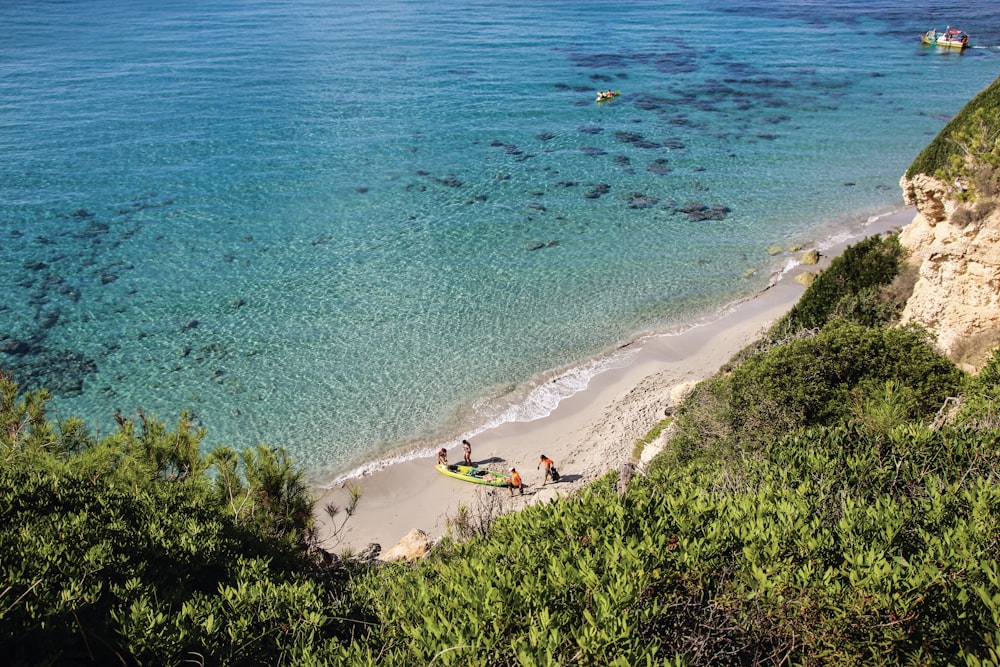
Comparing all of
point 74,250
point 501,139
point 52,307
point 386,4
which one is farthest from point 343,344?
point 386,4

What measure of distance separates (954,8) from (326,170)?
85873mm

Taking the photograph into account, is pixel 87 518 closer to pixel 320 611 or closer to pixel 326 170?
pixel 320 611

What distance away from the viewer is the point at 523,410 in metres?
19.7

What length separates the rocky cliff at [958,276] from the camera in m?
13.5

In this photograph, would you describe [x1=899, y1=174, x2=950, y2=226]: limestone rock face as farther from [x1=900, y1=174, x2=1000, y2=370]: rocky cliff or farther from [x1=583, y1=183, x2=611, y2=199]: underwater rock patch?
[x1=583, y1=183, x2=611, y2=199]: underwater rock patch

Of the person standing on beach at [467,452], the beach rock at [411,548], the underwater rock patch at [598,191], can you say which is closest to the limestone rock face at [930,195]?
the person standing on beach at [467,452]

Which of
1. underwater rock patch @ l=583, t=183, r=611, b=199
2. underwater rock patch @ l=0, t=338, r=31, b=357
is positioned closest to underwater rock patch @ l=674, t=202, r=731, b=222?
underwater rock patch @ l=583, t=183, r=611, b=199

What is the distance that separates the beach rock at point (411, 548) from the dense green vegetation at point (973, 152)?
14122mm

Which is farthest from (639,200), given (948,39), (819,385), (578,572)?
(948,39)

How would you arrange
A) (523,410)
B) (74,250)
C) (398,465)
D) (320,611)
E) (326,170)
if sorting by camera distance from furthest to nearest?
(326,170)
(74,250)
(523,410)
(398,465)
(320,611)

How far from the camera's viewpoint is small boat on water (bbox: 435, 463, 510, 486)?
669 inches

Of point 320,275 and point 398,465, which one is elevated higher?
point 320,275

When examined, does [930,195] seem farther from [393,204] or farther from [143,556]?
[393,204]

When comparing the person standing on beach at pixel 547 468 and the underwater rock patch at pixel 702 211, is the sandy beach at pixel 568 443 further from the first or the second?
the underwater rock patch at pixel 702 211
